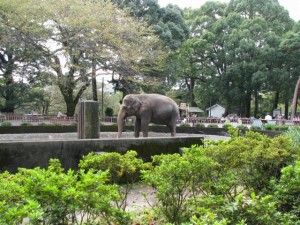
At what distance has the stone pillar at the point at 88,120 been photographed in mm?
9977

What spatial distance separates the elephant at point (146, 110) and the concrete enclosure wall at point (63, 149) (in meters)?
2.60

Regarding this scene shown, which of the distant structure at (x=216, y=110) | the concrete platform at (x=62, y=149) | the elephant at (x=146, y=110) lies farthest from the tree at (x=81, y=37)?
the distant structure at (x=216, y=110)

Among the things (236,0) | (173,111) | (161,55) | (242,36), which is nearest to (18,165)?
(173,111)

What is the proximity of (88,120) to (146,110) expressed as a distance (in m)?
1.83

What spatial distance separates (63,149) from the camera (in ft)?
22.4

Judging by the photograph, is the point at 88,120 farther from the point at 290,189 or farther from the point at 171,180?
the point at 290,189

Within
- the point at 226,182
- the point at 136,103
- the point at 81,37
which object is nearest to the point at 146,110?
the point at 136,103

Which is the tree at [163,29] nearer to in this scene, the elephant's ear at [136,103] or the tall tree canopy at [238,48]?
the tall tree canopy at [238,48]

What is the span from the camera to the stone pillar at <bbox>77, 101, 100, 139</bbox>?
998 cm

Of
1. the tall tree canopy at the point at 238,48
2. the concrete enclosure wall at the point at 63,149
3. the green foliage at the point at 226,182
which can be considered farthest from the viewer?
the tall tree canopy at the point at 238,48

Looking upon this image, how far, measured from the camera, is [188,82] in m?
47.0

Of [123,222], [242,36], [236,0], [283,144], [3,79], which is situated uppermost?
[236,0]

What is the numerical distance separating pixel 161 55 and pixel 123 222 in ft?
78.3

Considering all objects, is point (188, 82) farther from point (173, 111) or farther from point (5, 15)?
point (173, 111)
